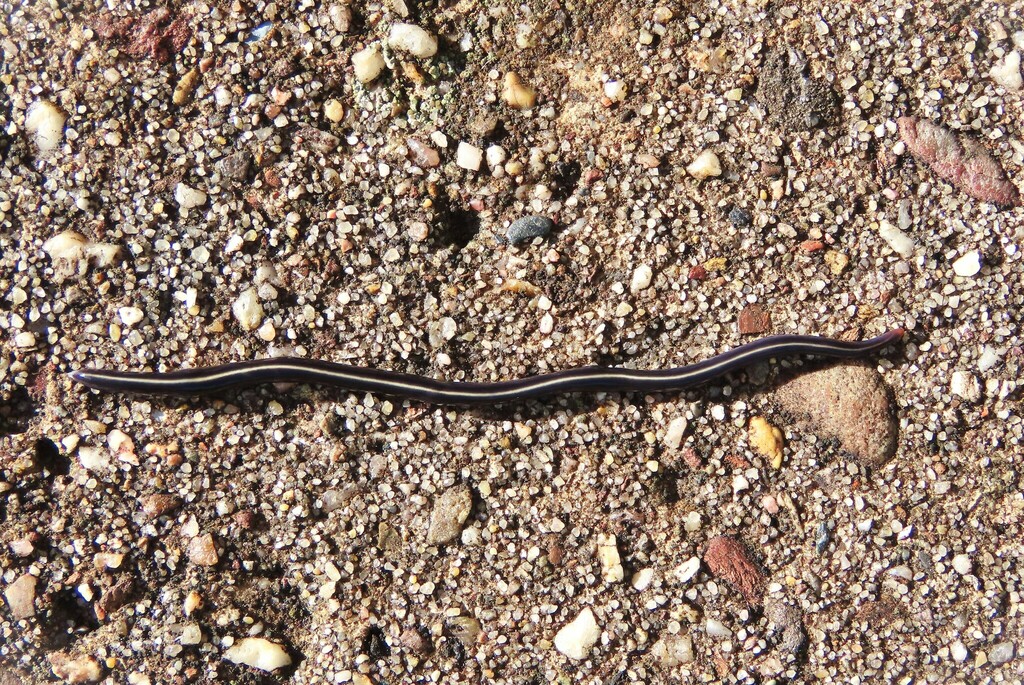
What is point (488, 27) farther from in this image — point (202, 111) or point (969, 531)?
point (969, 531)

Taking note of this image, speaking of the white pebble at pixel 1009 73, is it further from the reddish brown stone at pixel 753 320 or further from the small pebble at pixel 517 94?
the small pebble at pixel 517 94

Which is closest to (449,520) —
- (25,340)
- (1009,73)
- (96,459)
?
(96,459)

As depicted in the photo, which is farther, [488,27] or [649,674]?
[488,27]

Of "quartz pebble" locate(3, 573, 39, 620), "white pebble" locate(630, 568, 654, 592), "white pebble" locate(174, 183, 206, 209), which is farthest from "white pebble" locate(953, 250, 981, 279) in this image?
"quartz pebble" locate(3, 573, 39, 620)

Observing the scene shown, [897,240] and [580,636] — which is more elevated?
[897,240]

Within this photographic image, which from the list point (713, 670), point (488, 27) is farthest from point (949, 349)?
point (488, 27)

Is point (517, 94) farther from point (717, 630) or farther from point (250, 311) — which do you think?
point (717, 630)

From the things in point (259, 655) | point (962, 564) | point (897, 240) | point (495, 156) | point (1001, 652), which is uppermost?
point (495, 156)

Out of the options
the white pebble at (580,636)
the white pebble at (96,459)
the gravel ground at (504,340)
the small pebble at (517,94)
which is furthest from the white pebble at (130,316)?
the white pebble at (580,636)
